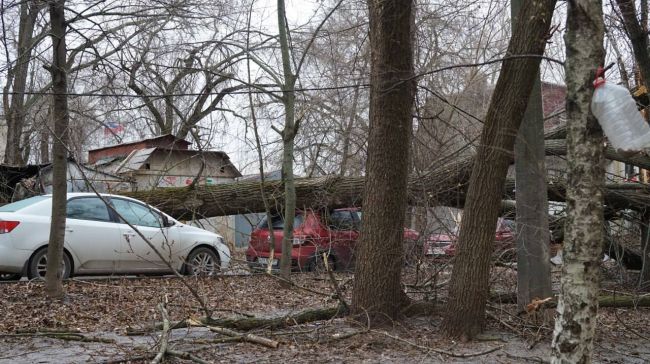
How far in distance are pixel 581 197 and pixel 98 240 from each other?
28.6ft

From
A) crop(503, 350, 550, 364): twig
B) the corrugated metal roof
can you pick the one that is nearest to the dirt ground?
crop(503, 350, 550, 364): twig

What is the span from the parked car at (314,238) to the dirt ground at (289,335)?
2.37 meters

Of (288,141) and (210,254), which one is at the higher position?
(288,141)

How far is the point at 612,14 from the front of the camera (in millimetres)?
9281

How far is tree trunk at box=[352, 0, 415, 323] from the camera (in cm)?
720

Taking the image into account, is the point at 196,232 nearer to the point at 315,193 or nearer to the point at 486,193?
the point at 315,193

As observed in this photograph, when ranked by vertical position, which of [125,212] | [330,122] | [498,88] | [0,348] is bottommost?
[0,348]

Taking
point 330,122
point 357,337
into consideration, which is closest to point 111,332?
point 357,337

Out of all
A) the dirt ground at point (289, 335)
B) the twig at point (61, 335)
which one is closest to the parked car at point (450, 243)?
the dirt ground at point (289, 335)

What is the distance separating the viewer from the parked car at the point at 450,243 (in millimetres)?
8578

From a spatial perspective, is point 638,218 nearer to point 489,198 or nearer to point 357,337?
point 489,198

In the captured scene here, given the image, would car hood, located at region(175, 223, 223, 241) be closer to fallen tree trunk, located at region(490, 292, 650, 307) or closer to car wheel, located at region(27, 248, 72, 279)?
car wheel, located at region(27, 248, 72, 279)

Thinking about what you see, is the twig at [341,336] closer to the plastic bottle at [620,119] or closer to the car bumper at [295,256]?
the plastic bottle at [620,119]

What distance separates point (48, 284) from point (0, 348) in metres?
2.28
